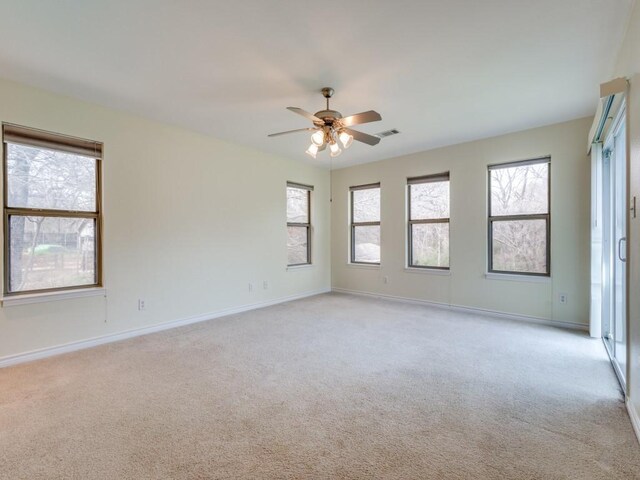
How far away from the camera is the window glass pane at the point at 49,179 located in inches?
117

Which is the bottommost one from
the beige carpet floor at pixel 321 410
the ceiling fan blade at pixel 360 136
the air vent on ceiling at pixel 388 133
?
the beige carpet floor at pixel 321 410

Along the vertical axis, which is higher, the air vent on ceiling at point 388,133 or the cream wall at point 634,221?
the air vent on ceiling at point 388,133

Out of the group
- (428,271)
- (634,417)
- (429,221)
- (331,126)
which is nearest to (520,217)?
(429,221)

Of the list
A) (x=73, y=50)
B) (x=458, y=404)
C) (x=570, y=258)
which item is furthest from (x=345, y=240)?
(x=73, y=50)

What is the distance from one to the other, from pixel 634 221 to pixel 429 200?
3418 mm

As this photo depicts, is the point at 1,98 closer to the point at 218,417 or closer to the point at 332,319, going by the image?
the point at 218,417

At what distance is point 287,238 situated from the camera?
5695mm

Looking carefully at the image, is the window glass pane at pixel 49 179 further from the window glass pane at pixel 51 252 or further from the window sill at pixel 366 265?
the window sill at pixel 366 265

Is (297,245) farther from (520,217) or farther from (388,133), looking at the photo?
(520,217)

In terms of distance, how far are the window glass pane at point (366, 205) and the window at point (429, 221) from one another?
681mm

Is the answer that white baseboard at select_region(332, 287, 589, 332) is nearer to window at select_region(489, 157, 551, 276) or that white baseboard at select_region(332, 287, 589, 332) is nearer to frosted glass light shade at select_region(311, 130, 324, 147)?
window at select_region(489, 157, 551, 276)

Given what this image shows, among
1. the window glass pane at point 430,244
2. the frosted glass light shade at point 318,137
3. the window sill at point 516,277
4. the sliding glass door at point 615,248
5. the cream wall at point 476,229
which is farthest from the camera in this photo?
the window glass pane at point 430,244

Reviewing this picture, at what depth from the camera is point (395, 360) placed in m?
2.96

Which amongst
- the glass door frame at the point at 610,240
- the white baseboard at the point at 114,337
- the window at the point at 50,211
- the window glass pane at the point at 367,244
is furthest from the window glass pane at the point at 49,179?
the glass door frame at the point at 610,240
